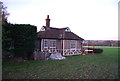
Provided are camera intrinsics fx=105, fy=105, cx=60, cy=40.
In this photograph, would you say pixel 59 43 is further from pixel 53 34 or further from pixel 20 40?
pixel 20 40

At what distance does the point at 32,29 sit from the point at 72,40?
9433 millimetres

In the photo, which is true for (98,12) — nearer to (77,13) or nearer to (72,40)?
(77,13)

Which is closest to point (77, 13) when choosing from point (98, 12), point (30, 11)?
point (98, 12)

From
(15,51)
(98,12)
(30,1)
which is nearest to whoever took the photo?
(30,1)

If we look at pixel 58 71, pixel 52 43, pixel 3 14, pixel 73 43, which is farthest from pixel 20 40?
pixel 73 43

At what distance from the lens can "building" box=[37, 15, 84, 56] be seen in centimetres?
1698

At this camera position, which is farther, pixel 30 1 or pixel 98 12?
pixel 98 12

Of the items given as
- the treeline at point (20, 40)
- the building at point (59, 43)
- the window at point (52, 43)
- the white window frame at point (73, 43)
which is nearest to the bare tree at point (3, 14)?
the treeline at point (20, 40)

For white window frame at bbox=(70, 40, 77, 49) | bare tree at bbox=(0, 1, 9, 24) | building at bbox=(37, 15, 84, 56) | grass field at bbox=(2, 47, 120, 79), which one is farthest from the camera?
white window frame at bbox=(70, 40, 77, 49)

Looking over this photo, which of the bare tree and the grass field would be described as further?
the bare tree

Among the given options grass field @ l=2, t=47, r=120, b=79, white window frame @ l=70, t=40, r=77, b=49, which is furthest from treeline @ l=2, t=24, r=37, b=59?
white window frame @ l=70, t=40, r=77, b=49

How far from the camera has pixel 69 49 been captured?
18141 mm

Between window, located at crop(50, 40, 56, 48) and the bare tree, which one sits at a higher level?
the bare tree

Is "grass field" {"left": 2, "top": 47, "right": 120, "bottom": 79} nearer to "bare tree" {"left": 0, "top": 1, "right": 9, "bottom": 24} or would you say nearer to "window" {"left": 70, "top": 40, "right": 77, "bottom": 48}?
"bare tree" {"left": 0, "top": 1, "right": 9, "bottom": 24}
